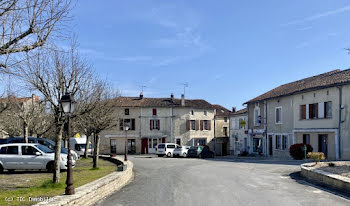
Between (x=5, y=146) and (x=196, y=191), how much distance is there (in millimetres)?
10631

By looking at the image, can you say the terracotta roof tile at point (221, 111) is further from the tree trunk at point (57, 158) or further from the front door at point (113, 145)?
the tree trunk at point (57, 158)

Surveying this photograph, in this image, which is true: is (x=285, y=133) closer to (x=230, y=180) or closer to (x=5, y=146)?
(x=230, y=180)

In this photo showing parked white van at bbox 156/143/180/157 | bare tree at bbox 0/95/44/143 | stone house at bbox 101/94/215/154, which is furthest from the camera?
stone house at bbox 101/94/215/154

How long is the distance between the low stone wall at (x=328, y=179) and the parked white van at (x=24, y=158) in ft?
39.4

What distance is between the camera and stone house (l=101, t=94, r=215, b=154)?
164ft

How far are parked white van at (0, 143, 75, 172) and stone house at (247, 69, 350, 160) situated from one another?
19.8 metres

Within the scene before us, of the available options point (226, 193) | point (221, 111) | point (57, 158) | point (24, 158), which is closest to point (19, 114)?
point (24, 158)

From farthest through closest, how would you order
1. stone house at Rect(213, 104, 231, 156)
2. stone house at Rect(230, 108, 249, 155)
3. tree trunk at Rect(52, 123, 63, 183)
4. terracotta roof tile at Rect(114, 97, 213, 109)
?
stone house at Rect(213, 104, 231, 156), terracotta roof tile at Rect(114, 97, 213, 109), stone house at Rect(230, 108, 249, 155), tree trunk at Rect(52, 123, 63, 183)

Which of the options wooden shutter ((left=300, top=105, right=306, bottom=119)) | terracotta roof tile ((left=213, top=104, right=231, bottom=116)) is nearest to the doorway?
terracotta roof tile ((left=213, top=104, right=231, bottom=116))

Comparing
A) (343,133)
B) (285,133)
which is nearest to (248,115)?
(285,133)

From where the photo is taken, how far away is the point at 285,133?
105 feet

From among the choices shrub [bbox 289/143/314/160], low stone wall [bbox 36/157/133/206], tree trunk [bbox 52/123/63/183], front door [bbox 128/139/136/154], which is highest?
tree trunk [bbox 52/123/63/183]

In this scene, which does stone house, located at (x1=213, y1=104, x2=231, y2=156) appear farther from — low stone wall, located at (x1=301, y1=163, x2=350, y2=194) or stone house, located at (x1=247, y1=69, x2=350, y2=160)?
low stone wall, located at (x1=301, y1=163, x2=350, y2=194)

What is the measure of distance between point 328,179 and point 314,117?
16.4 meters
